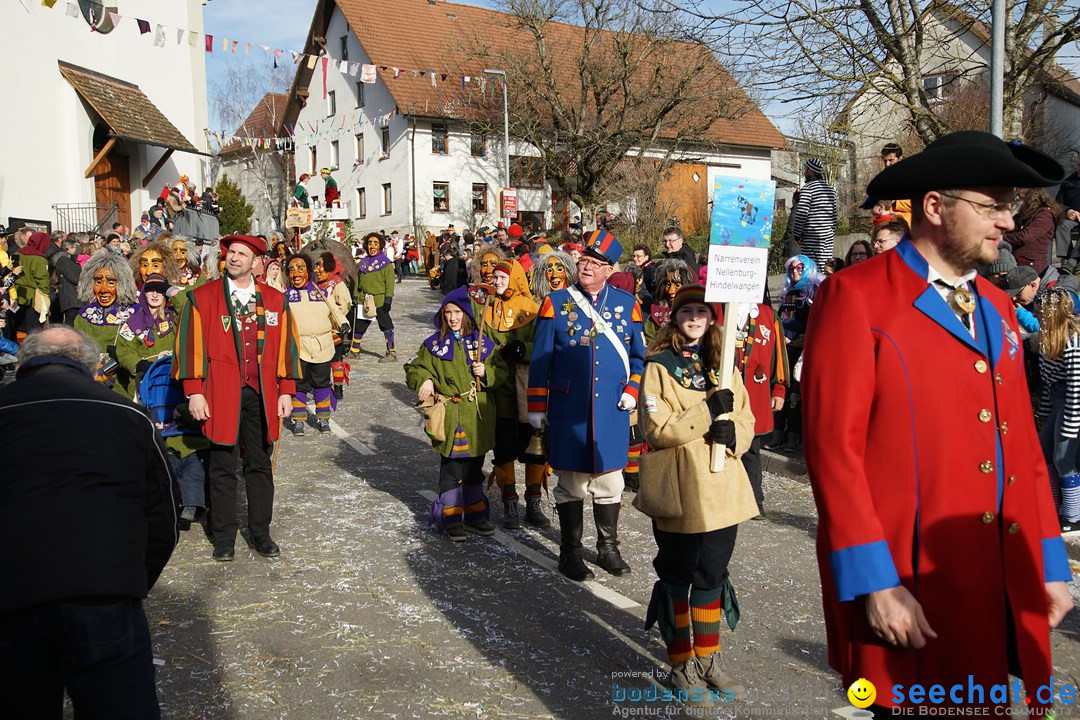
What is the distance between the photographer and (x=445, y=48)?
152 feet

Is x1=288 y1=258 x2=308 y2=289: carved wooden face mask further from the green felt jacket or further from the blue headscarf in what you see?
the blue headscarf

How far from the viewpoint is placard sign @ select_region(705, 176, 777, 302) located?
4.51 metres

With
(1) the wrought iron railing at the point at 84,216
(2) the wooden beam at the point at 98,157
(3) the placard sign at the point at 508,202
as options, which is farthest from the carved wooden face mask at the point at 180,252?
(3) the placard sign at the point at 508,202

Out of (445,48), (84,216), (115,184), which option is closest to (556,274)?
(84,216)

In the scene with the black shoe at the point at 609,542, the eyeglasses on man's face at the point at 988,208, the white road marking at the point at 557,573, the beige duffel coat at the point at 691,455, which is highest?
the eyeglasses on man's face at the point at 988,208

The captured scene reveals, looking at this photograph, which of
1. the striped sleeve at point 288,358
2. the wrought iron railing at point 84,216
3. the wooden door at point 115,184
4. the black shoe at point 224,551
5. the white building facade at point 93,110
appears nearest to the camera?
the black shoe at point 224,551

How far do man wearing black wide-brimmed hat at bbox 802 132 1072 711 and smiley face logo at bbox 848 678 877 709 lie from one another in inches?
0.7

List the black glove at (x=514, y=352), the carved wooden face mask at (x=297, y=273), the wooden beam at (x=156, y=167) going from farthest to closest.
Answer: the wooden beam at (x=156, y=167)
the carved wooden face mask at (x=297, y=273)
the black glove at (x=514, y=352)

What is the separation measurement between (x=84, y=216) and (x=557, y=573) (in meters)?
25.4

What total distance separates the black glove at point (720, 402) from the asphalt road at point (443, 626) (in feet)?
4.20

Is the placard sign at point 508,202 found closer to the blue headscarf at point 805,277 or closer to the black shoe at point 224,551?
the blue headscarf at point 805,277

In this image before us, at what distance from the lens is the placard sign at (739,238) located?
4.51 metres

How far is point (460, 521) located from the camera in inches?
280

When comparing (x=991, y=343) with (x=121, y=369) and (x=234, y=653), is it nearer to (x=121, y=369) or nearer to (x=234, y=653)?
(x=234, y=653)
